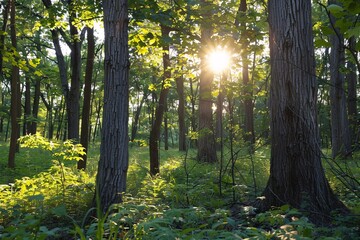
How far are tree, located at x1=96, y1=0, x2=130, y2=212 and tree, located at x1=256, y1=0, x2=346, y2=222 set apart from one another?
2.32m

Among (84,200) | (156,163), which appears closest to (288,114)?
(84,200)

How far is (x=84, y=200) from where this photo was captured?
562cm

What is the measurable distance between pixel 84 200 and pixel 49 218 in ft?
2.30

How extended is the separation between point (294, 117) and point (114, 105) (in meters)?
2.76

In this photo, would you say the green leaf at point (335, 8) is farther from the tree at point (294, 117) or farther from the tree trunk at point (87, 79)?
the tree trunk at point (87, 79)

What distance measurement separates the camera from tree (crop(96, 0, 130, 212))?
5.00 m

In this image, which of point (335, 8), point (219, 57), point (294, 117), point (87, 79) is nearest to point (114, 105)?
point (219, 57)

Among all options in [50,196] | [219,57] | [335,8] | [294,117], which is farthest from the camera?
[219,57]

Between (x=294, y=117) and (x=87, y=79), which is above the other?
(x=87, y=79)

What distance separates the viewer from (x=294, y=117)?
14.7 feet

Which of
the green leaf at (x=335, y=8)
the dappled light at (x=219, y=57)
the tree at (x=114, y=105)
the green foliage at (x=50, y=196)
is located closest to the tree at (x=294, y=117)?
the dappled light at (x=219, y=57)

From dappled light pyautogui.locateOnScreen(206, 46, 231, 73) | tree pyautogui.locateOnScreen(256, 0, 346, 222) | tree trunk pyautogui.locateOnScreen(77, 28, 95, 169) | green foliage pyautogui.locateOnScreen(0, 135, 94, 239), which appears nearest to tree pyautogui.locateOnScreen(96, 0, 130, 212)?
green foliage pyautogui.locateOnScreen(0, 135, 94, 239)

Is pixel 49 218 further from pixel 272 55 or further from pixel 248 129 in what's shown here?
pixel 248 129

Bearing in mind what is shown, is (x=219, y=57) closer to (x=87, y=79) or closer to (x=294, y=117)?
(x=294, y=117)
